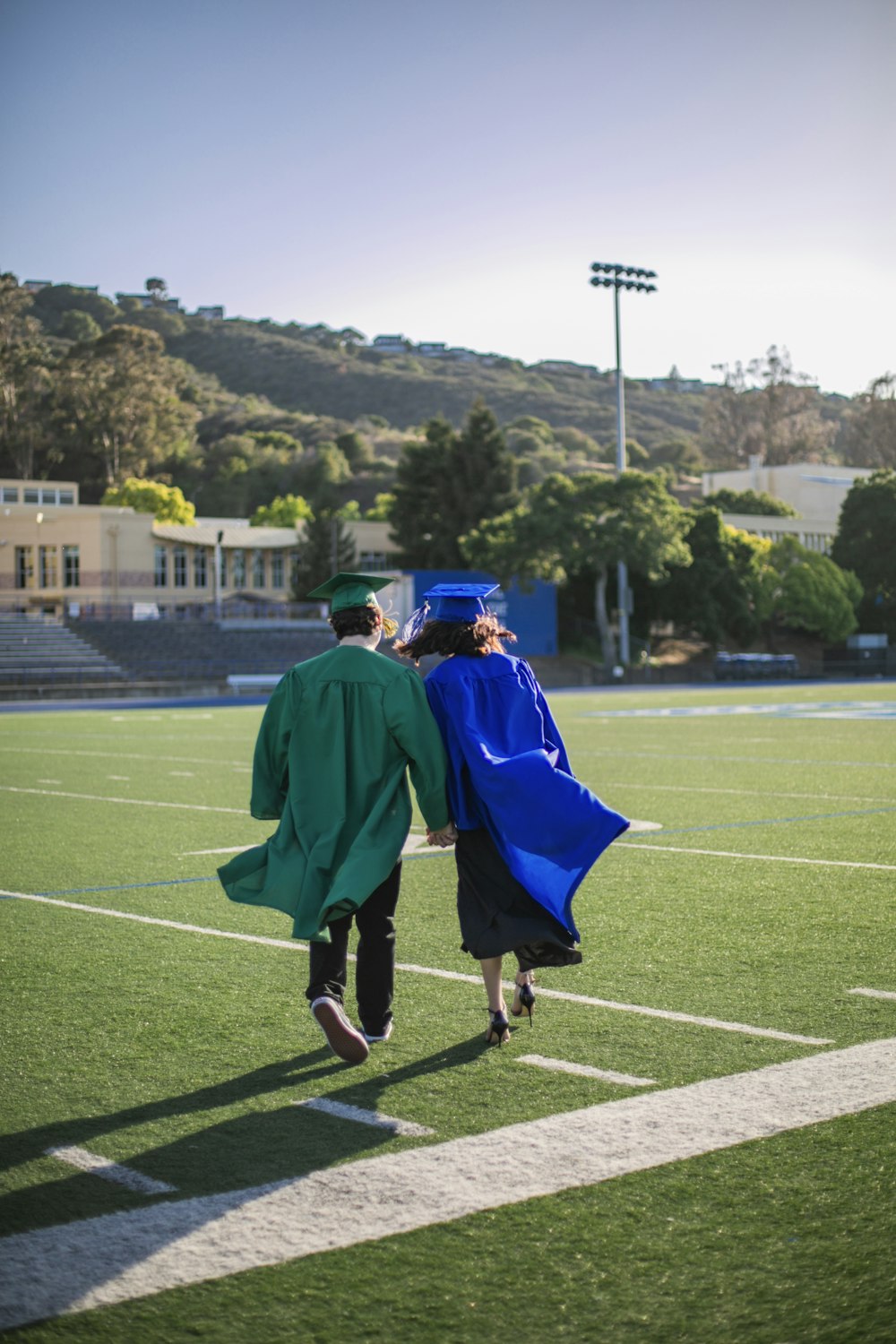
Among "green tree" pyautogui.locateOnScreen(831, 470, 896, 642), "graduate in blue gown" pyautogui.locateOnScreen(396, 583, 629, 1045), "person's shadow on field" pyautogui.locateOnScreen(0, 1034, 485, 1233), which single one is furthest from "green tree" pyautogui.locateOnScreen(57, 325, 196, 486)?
"person's shadow on field" pyautogui.locateOnScreen(0, 1034, 485, 1233)

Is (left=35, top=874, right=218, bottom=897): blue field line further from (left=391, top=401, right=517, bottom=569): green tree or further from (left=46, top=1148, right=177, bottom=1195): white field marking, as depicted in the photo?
(left=391, top=401, right=517, bottom=569): green tree

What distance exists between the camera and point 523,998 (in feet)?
17.9

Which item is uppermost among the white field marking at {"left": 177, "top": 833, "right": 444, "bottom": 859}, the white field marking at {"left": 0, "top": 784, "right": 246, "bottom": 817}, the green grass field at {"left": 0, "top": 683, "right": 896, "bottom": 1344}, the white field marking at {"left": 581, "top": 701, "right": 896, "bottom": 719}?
the green grass field at {"left": 0, "top": 683, "right": 896, "bottom": 1344}

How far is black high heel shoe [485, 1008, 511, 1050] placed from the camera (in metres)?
5.30

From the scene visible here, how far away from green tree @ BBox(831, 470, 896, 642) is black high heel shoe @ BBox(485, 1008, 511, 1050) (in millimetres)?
77166

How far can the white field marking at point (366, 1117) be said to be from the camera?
4309 mm

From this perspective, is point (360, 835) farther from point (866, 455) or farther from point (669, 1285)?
point (866, 455)

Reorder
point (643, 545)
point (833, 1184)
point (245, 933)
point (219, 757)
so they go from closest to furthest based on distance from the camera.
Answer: point (833, 1184) → point (245, 933) → point (219, 757) → point (643, 545)

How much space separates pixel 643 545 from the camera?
6106 centimetres

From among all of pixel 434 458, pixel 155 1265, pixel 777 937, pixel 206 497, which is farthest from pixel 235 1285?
pixel 206 497

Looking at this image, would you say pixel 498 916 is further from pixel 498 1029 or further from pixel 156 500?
pixel 156 500

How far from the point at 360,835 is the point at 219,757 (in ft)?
50.9

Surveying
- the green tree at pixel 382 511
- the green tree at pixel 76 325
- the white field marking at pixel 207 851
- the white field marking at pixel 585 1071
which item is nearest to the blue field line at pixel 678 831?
the white field marking at pixel 207 851

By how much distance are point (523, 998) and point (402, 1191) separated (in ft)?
5.62
